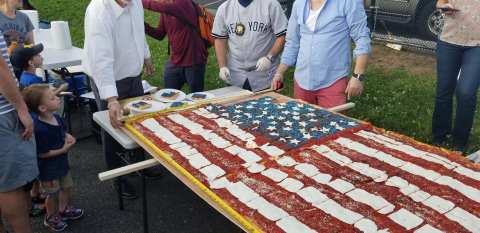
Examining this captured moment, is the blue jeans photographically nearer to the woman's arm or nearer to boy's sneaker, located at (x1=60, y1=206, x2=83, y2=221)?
boy's sneaker, located at (x1=60, y1=206, x2=83, y2=221)

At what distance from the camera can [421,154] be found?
7.52 ft

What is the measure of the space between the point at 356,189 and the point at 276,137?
0.68 m

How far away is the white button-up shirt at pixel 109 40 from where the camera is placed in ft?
9.26

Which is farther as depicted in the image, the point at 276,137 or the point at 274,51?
the point at 274,51

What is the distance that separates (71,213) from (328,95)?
2142 mm

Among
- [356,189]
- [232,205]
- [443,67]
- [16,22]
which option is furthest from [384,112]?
[16,22]

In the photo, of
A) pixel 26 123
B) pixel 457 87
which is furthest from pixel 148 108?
pixel 457 87

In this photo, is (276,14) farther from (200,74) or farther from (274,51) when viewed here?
(200,74)

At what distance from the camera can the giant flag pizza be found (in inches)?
69.2

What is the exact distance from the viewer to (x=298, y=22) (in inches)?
129

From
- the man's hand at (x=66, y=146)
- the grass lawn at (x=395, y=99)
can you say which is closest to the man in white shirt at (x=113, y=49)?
the man's hand at (x=66, y=146)

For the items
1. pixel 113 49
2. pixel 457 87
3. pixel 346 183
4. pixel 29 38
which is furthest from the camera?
pixel 29 38

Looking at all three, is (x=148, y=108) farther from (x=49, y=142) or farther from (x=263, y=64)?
(x=263, y=64)

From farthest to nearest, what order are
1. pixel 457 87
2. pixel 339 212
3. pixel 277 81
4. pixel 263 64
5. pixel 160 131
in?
pixel 457 87, pixel 263 64, pixel 277 81, pixel 160 131, pixel 339 212
